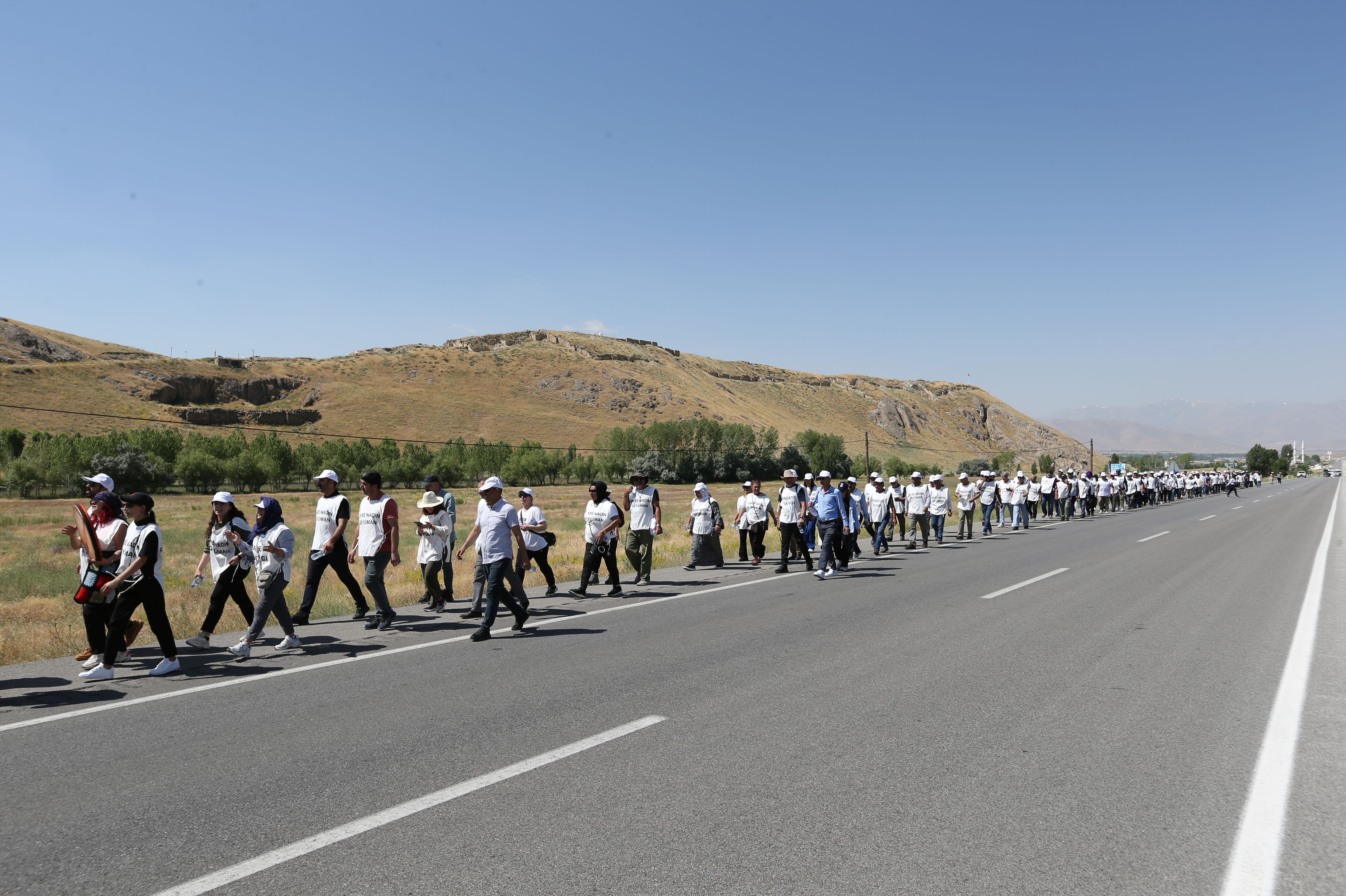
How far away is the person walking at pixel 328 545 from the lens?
940cm

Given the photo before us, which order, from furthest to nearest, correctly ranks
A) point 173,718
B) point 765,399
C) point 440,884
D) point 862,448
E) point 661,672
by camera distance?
point 765,399
point 862,448
point 661,672
point 173,718
point 440,884

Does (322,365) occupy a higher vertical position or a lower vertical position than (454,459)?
higher

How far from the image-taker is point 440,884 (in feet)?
11.2

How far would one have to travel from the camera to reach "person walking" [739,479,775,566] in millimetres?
16641

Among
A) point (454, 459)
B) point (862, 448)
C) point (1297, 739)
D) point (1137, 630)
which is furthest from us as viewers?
point (862, 448)

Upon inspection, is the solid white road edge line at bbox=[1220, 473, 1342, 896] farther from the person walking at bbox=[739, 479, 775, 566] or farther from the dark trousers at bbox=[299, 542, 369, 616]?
the person walking at bbox=[739, 479, 775, 566]

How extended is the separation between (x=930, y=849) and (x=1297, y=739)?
3.32m

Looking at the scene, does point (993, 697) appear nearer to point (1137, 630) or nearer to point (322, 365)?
point (1137, 630)

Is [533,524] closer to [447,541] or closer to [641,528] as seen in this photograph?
[447,541]

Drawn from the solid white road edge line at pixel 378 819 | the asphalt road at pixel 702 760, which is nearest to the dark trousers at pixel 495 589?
the asphalt road at pixel 702 760

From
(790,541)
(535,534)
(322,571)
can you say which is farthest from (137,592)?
(790,541)

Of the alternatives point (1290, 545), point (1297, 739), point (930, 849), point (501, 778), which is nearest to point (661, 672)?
point (501, 778)

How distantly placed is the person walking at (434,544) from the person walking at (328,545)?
1204 millimetres


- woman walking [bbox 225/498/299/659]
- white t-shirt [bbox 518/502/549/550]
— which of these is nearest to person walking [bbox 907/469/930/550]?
white t-shirt [bbox 518/502/549/550]
